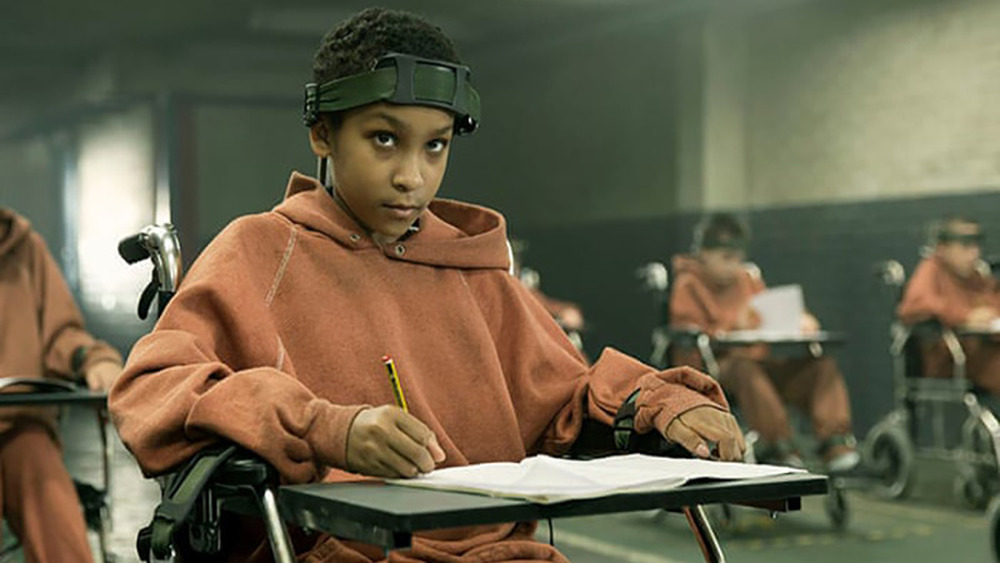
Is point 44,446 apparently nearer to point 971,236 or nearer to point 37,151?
point 971,236

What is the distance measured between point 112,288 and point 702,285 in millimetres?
5432

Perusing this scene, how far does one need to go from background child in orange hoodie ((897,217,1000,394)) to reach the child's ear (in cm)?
480

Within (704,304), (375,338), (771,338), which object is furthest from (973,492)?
(375,338)

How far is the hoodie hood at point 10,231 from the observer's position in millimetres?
3326

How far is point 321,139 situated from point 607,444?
0.53m

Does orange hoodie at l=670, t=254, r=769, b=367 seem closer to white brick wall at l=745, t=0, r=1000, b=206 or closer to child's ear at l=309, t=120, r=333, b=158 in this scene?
white brick wall at l=745, t=0, r=1000, b=206

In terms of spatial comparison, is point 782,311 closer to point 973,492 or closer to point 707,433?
point 973,492

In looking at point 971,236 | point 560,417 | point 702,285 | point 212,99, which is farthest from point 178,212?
point 560,417

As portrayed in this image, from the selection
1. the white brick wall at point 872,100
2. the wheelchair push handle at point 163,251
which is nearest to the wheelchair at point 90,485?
the wheelchair push handle at point 163,251

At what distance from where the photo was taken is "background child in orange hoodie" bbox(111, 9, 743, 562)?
146 cm

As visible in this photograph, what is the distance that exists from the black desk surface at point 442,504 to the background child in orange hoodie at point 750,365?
4.23 m

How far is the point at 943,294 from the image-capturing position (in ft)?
21.7

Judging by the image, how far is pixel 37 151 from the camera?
10438mm

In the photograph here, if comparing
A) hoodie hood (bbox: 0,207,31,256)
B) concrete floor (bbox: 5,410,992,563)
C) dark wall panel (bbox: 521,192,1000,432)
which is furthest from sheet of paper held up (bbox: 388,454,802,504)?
dark wall panel (bbox: 521,192,1000,432)
